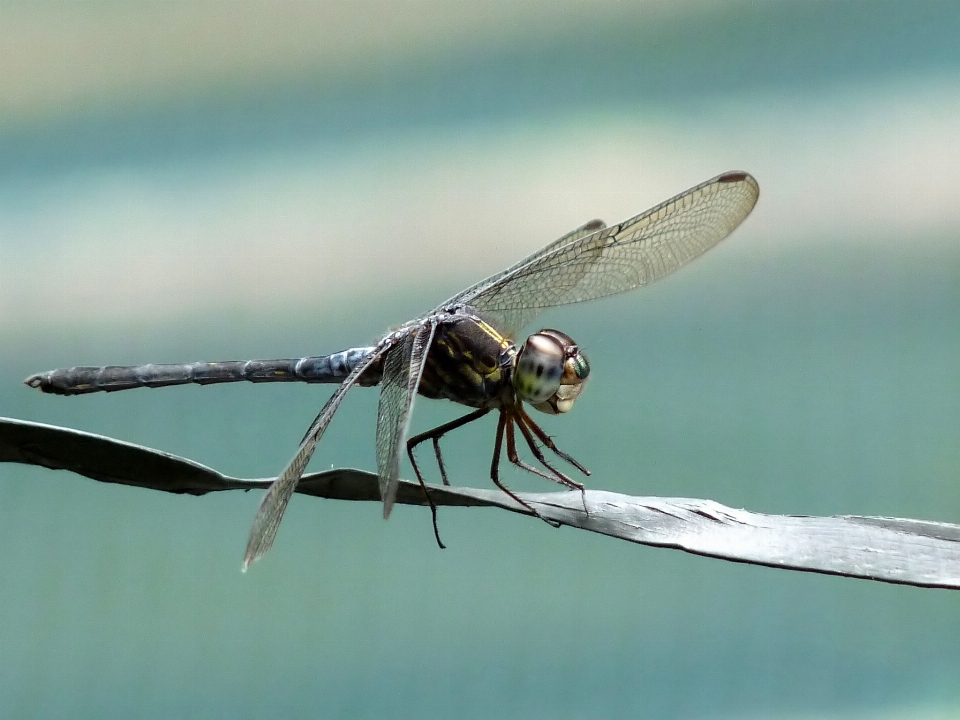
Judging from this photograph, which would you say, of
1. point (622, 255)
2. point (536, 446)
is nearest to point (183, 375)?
point (536, 446)

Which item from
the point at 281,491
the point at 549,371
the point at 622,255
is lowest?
the point at 281,491

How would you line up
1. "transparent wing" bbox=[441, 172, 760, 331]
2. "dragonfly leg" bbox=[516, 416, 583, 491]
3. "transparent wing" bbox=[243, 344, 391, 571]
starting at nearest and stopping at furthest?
"transparent wing" bbox=[243, 344, 391, 571] → "dragonfly leg" bbox=[516, 416, 583, 491] → "transparent wing" bbox=[441, 172, 760, 331]

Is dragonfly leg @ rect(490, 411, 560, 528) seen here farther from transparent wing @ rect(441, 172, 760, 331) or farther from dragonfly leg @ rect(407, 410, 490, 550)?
transparent wing @ rect(441, 172, 760, 331)

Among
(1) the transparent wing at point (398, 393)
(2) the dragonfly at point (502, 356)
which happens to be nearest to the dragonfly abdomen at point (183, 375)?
(2) the dragonfly at point (502, 356)

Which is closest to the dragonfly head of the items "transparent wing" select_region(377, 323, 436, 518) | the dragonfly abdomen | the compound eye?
the compound eye

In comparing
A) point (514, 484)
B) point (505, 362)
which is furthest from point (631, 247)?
point (514, 484)

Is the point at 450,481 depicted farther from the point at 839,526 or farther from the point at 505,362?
the point at 839,526

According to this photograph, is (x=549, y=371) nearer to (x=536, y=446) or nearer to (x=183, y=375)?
(x=536, y=446)
